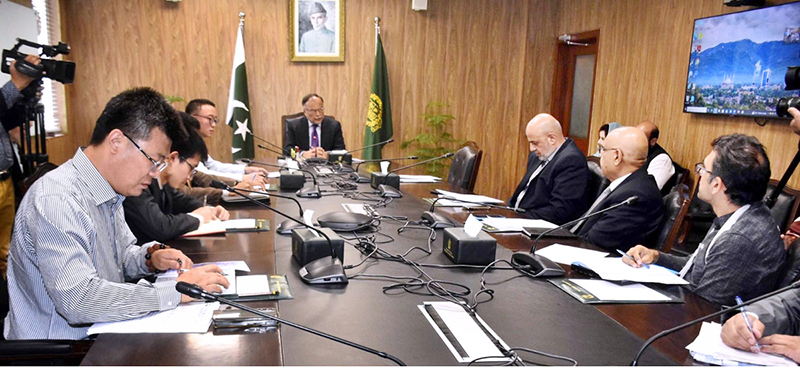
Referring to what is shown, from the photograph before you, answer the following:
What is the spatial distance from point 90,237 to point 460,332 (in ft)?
3.08

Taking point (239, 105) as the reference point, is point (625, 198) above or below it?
below

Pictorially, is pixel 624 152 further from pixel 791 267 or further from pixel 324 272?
pixel 324 272

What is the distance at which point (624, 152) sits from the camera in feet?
8.71

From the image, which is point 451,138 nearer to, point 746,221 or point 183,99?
point 183,99

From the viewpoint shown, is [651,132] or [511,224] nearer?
[511,224]

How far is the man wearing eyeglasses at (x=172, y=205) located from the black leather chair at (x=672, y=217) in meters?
1.84

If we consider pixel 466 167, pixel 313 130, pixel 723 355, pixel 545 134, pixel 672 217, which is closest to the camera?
pixel 723 355

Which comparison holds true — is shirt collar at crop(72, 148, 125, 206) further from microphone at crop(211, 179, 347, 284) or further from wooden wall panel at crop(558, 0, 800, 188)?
wooden wall panel at crop(558, 0, 800, 188)

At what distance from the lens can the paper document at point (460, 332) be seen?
3.97ft

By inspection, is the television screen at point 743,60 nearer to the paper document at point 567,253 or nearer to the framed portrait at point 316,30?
the paper document at point 567,253

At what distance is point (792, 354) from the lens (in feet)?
4.11

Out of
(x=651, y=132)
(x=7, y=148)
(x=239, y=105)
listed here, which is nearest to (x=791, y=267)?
(x=651, y=132)

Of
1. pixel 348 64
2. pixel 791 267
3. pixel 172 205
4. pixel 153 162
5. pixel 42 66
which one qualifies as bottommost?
pixel 172 205

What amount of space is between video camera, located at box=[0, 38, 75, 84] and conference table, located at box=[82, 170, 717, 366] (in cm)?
210
